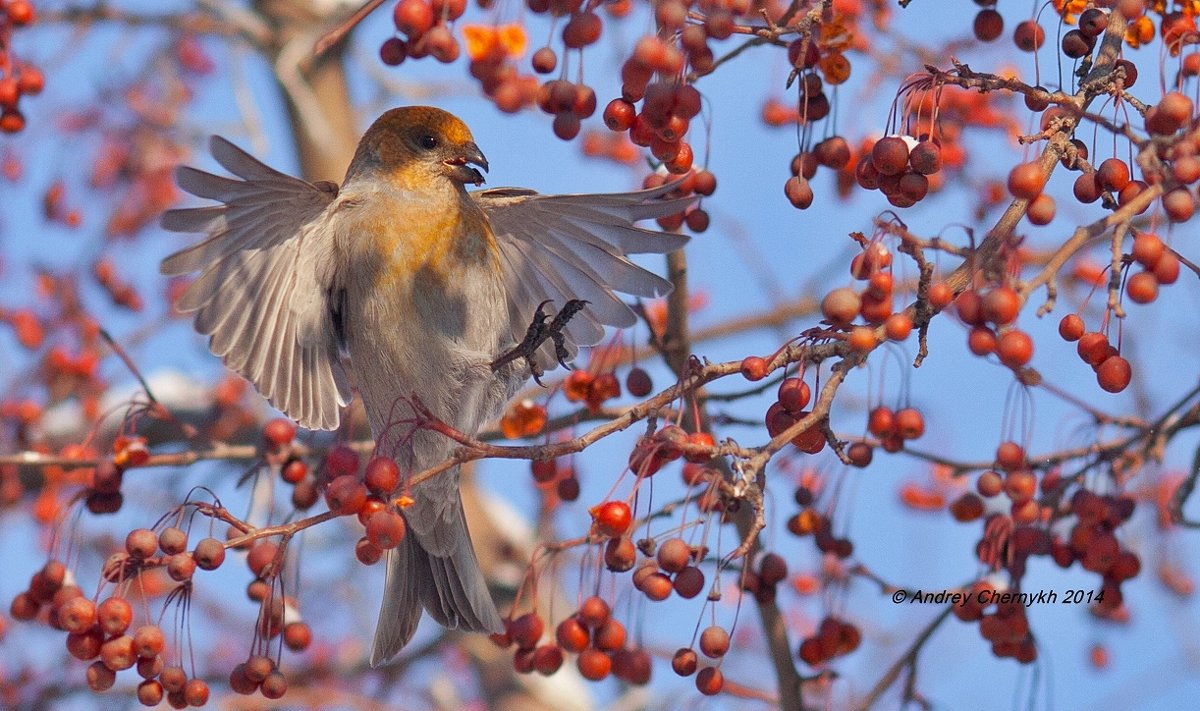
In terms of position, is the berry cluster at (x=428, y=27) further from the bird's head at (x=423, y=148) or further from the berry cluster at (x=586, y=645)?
the berry cluster at (x=586, y=645)

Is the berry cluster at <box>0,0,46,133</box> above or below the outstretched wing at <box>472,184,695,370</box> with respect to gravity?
below

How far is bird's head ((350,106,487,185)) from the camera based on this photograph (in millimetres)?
3459

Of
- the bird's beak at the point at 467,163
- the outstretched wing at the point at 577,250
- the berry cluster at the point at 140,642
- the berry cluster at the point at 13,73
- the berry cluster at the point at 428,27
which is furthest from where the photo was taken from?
the bird's beak at the point at 467,163

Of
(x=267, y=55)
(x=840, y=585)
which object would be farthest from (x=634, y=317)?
(x=267, y=55)

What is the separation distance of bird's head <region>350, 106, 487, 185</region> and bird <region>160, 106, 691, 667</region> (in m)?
0.01

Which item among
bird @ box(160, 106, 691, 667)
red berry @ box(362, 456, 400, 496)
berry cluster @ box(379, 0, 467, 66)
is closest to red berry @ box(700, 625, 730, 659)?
red berry @ box(362, 456, 400, 496)

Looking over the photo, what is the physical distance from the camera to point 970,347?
5.65ft

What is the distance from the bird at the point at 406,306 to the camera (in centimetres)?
318

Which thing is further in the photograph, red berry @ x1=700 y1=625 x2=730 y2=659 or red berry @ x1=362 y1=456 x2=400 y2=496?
red berry @ x1=700 y1=625 x2=730 y2=659

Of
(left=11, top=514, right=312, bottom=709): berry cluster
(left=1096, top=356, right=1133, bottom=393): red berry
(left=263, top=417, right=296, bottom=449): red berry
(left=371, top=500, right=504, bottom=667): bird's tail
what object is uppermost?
(left=1096, top=356, right=1133, bottom=393): red berry

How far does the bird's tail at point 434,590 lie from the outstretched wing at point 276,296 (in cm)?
43

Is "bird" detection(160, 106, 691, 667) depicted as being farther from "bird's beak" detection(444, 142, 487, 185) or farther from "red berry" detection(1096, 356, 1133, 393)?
"red berry" detection(1096, 356, 1133, 393)

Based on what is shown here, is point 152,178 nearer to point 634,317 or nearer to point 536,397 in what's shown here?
point 536,397

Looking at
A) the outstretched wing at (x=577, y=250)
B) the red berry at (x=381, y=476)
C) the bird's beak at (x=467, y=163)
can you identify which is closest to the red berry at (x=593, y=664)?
the red berry at (x=381, y=476)
